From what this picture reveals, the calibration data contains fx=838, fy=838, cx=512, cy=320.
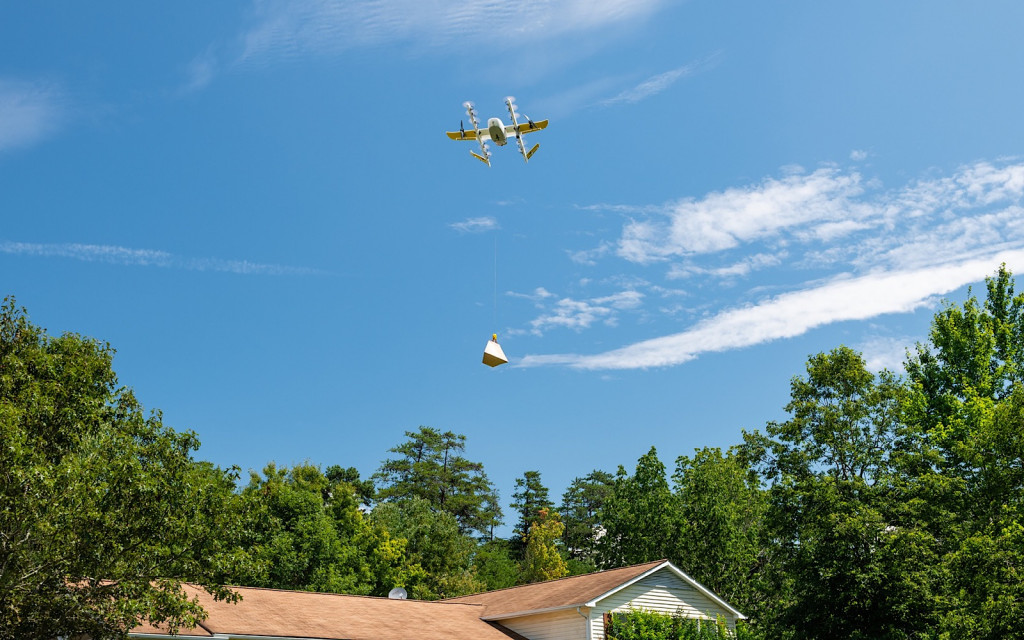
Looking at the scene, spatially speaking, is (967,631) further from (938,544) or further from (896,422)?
(896,422)

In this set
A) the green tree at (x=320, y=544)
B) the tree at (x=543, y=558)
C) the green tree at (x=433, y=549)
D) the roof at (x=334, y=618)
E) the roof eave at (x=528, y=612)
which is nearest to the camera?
the roof at (x=334, y=618)

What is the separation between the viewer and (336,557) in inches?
1891

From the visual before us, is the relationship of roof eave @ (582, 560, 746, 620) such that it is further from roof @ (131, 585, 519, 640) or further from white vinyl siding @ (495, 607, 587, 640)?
roof @ (131, 585, 519, 640)

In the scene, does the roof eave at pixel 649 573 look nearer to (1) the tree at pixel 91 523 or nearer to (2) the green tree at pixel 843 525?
(2) the green tree at pixel 843 525

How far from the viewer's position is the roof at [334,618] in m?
22.4

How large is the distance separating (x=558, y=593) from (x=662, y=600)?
3643 mm

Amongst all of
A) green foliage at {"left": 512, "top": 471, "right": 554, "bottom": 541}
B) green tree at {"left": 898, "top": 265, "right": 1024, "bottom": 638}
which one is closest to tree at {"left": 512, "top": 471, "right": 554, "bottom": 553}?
green foliage at {"left": 512, "top": 471, "right": 554, "bottom": 541}

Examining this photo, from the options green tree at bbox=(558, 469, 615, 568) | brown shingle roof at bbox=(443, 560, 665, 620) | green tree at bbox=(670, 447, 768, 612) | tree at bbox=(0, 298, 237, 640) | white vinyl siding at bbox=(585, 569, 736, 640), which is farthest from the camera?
green tree at bbox=(558, 469, 615, 568)

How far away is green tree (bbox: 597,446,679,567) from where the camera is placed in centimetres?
4469

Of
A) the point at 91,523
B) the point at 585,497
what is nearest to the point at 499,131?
the point at 91,523

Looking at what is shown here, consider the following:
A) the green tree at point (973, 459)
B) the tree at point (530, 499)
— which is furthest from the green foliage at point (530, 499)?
the green tree at point (973, 459)

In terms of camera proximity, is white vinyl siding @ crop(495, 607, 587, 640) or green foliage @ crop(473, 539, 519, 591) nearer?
white vinyl siding @ crop(495, 607, 587, 640)

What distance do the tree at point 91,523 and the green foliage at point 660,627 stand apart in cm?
1398

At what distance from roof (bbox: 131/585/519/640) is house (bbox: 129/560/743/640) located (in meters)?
0.03
